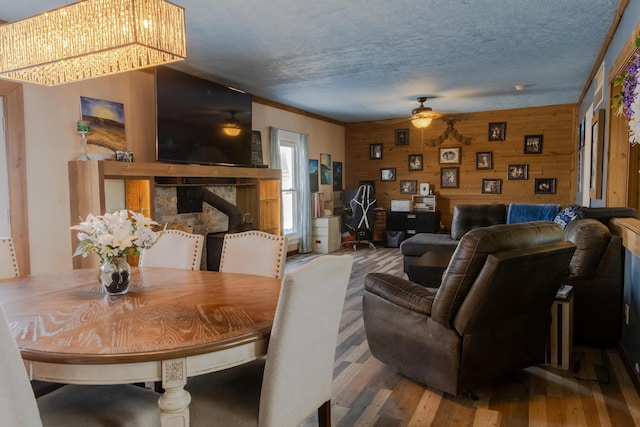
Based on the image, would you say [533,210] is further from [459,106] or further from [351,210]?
[351,210]

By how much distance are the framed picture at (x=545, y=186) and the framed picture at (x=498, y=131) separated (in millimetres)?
995

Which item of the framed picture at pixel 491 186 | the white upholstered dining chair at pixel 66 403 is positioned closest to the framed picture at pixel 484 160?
the framed picture at pixel 491 186

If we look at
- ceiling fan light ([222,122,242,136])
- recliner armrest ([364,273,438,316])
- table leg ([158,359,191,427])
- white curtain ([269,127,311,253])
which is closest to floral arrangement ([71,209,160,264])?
table leg ([158,359,191,427])

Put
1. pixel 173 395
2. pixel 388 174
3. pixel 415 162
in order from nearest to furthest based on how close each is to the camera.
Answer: pixel 173 395
pixel 415 162
pixel 388 174

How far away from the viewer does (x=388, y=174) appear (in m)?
9.17

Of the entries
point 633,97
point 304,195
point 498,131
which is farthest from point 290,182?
point 633,97

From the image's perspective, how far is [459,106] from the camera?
764cm

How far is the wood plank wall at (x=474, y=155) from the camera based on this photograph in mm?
7797

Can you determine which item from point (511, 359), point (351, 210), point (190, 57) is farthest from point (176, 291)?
point (351, 210)

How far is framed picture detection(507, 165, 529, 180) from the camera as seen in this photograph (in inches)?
317

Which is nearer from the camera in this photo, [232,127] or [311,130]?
[232,127]

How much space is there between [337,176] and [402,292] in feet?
22.0

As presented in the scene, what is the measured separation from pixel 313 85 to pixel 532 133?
443cm

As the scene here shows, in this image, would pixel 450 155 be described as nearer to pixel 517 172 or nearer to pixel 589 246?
pixel 517 172
